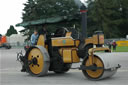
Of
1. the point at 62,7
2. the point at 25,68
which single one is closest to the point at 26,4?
the point at 62,7

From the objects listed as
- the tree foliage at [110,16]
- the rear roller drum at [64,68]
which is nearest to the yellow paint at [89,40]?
the rear roller drum at [64,68]

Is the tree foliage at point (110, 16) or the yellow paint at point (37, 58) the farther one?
the tree foliage at point (110, 16)

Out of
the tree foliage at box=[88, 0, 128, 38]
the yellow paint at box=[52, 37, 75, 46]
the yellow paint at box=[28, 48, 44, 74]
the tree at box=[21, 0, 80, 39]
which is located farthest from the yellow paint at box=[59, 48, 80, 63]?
the tree foliage at box=[88, 0, 128, 38]

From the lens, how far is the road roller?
915cm

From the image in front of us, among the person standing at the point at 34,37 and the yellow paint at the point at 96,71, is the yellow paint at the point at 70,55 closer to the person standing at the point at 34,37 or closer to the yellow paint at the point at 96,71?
the yellow paint at the point at 96,71

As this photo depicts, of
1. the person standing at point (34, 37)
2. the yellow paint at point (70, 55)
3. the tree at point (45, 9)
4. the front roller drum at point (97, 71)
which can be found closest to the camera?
the front roller drum at point (97, 71)

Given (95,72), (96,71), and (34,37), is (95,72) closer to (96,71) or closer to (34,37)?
(96,71)

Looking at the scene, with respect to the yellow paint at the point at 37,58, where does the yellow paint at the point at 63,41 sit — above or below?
above

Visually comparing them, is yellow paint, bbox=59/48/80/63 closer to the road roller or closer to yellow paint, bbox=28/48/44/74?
the road roller

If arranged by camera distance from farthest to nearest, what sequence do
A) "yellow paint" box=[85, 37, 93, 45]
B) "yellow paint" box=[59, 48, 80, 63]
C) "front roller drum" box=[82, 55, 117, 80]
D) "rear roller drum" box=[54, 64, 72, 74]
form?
"rear roller drum" box=[54, 64, 72, 74] < "yellow paint" box=[59, 48, 80, 63] < "yellow paint" box=[85, 37, 93, 45] < "front roller drum" box=[82, 55, 117, 80]

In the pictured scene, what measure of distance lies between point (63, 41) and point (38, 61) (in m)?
1.27

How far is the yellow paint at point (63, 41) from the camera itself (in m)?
9.96

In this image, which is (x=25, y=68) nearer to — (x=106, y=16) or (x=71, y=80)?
(x=71, y=80)

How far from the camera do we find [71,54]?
9.76m
